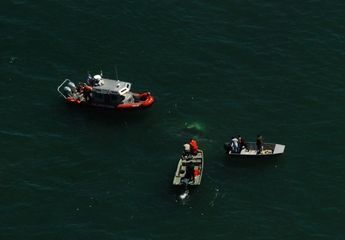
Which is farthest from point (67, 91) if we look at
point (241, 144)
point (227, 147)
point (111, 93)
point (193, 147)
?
point (241, 144)

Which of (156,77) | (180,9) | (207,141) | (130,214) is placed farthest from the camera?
(180,9)

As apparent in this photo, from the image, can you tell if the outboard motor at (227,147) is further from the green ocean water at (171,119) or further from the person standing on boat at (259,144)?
the person standing on boat at (259,144)

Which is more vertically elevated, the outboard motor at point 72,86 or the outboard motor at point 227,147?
the outboard motor at point 72,86

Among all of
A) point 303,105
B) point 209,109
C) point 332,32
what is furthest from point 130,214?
point 332,32

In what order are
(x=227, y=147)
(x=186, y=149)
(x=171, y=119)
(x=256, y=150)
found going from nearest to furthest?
(x=186, y=149), (x=227, y=147), (x=256, y=150), (x=171, y=119)

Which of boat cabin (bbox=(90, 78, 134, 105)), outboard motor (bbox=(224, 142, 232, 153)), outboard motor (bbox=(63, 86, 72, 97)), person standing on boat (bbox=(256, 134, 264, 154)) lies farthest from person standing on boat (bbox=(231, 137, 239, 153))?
outboard motor (bbox=(63, 86, 72, 97))

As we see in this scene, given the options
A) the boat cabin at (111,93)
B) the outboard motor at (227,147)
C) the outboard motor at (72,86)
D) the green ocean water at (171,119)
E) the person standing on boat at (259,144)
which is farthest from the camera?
the outboard motor at (72,86)

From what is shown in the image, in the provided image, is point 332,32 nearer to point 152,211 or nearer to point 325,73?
point 325,73

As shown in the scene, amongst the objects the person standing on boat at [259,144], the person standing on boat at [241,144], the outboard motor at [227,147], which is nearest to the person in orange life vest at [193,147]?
the outboard motor at [227,147]

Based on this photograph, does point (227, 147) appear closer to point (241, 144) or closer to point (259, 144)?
point (241, 144)
